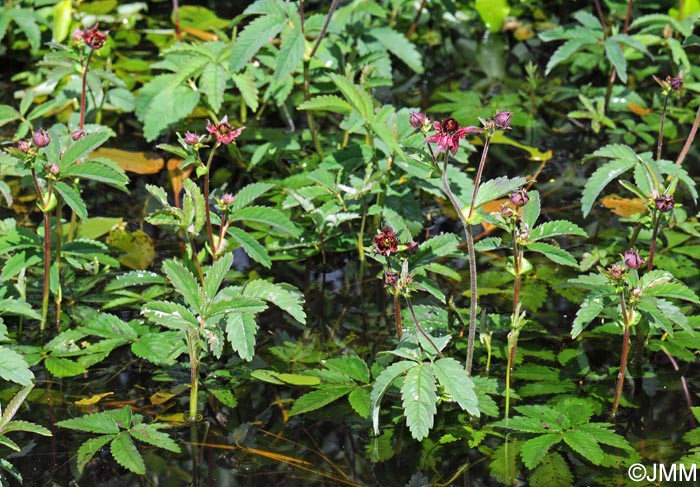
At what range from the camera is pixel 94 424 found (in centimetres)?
240

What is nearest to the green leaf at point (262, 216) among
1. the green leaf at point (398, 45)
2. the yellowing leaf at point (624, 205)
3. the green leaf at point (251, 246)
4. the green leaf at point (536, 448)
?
the green leaf at point (251, 246)

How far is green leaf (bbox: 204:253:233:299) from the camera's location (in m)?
2.46

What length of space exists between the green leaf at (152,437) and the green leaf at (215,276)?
0.38 meters

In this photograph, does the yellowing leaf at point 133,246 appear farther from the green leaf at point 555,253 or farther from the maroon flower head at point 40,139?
the green leaf at point 555,253

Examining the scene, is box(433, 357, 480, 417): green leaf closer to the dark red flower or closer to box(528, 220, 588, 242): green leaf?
box(528, 220, 588, 242): green leaf

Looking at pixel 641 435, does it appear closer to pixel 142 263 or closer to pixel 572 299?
pixel 572 299

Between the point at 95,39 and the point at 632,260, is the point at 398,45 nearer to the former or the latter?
the point at 95,39

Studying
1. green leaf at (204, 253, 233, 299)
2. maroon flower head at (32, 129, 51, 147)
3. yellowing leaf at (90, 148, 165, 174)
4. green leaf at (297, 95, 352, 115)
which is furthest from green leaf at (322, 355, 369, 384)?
yellowing leaf at (90, 148, 165, 174)

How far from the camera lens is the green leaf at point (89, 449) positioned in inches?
93.1

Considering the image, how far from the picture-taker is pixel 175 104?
3529mm

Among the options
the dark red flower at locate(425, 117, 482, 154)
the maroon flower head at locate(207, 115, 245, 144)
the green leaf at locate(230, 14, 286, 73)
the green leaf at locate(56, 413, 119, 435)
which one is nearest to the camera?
the dark red flower at locate(425, 117, 482, 154)

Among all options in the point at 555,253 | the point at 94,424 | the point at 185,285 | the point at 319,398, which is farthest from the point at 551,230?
the point at 94,424

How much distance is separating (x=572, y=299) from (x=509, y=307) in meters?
0.21

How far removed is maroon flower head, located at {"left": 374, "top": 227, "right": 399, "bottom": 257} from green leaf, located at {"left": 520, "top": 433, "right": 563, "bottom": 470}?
1.99 ft
